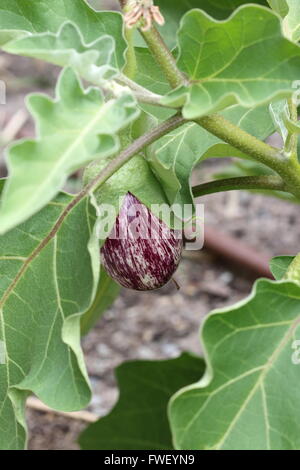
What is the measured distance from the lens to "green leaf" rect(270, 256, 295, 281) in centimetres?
80

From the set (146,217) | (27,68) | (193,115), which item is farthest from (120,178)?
(27,68)

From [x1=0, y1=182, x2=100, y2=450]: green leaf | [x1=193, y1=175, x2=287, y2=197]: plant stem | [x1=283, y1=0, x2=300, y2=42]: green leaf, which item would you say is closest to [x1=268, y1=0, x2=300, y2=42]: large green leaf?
[x1=283, y1=0, x2=300, y2=42]: green leaf

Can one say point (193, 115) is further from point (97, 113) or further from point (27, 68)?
point (27, 68)

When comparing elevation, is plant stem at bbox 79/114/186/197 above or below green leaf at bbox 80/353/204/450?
above

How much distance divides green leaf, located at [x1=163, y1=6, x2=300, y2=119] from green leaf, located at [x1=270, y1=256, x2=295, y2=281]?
23cm

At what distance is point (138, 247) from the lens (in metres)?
0.76

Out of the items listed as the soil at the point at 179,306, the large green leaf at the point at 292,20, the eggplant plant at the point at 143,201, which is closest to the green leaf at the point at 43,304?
the eggplant plant at the point at 143,201

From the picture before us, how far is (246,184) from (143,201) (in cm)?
11

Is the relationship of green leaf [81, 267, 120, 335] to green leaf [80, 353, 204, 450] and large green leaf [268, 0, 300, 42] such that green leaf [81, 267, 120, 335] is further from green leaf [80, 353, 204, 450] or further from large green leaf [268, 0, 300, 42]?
large green leaf [268, 0, 300, 42]

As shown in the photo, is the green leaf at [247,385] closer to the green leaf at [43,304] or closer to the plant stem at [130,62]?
the green leaf at [43,304]

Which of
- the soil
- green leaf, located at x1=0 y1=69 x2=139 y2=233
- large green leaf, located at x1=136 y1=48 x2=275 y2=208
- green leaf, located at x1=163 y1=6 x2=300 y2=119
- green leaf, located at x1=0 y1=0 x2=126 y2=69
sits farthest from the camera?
the soil

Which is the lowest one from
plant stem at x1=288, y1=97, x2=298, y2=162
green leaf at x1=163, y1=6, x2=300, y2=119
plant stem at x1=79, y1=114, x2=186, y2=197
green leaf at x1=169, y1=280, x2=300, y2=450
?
green leaf at x1=169, y1=280, x2=300, y2=450

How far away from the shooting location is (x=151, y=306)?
1.83 meters

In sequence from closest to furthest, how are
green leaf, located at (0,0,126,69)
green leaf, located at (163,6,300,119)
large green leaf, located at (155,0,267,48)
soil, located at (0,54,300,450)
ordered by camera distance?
green leaf, located at (163,6,300,119) < green leaf, located at (0,0,126,69) < large green leaf, located at (155,0,267,48) < soil, located at (0,54,300,450)
